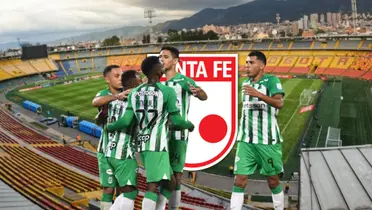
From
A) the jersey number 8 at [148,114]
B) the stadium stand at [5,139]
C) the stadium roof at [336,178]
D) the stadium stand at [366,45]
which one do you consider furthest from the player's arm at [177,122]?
the stadium stand at [366,45]

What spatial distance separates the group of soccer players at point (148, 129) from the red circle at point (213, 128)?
27cm

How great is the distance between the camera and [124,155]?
5023 millimetres

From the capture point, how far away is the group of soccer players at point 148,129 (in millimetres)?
4531

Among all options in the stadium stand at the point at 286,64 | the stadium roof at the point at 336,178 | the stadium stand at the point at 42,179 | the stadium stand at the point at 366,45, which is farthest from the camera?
the stadium stand at the point at 286,64

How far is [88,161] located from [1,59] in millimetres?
53700

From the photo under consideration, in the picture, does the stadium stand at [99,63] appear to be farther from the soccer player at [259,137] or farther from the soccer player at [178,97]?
the soccer player at [259,137]

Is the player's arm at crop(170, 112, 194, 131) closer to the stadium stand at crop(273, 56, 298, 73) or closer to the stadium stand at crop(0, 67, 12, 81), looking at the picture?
the stadium stand at crop(273, 56, 298, 73)

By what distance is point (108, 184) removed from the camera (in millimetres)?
5473

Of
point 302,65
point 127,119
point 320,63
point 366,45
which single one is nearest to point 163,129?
point 127,119

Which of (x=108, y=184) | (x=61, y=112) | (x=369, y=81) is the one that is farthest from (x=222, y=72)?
(x=369, y=81)

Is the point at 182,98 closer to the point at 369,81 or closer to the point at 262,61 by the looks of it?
the point at 262,61

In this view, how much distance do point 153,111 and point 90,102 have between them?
37.0 m

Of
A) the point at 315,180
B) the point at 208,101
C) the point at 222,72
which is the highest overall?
the point at 222,72

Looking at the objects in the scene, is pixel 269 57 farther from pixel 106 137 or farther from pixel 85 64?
pixel 106 137
